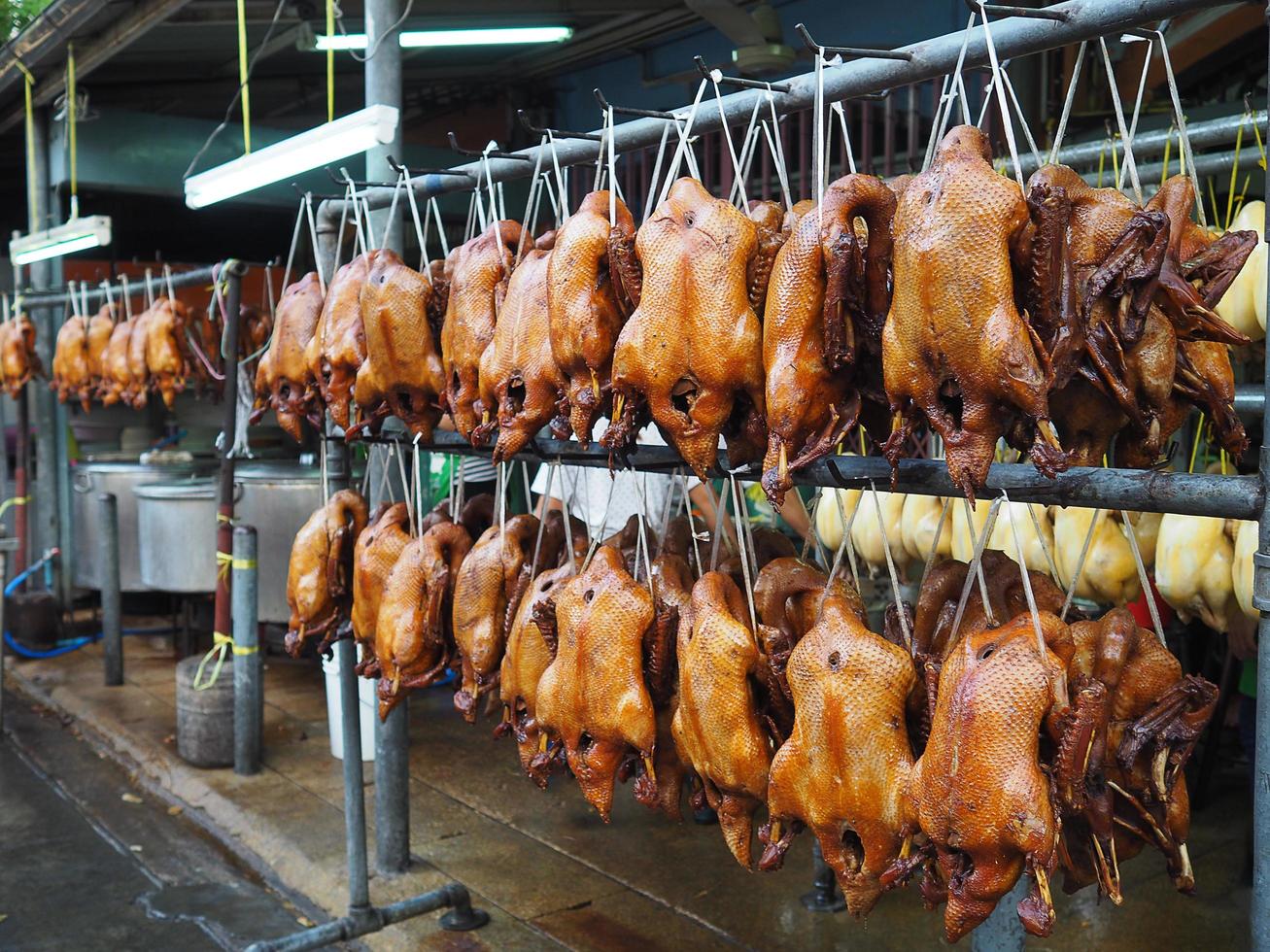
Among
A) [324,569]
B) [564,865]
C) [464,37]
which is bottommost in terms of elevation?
[564,865]

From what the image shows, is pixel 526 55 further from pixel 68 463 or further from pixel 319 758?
pixel 319 758

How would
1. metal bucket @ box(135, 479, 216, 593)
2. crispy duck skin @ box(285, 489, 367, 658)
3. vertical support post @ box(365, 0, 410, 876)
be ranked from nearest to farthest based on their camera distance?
crispy duck skin @ box(285, 489, 367, 658) → vertical support post @ box(365, 0, 410, 876) → metal bucket @ box(135, 479, 216, 593)

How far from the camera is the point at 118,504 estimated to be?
28.3 ft

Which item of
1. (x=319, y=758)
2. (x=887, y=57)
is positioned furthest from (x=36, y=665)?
(x=887, y=57)

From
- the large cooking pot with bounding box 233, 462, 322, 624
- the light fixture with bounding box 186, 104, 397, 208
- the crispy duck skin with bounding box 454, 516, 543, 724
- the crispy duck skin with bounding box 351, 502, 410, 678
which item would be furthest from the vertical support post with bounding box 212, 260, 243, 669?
the crispy duck skin with bounding box 454, 516, 543, 724

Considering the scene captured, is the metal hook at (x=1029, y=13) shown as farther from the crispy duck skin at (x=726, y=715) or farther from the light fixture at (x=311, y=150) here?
the light fixture at (x=311, y=150)

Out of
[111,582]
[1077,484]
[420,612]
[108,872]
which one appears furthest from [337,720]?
[1077,484]

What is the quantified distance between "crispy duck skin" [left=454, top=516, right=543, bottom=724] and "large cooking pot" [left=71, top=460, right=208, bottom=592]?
5.65m

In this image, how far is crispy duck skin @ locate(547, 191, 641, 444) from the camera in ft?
8.38

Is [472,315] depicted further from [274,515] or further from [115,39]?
[115,39]

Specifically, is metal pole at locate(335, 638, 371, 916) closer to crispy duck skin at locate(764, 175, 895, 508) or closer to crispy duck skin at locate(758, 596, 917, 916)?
crispy duck skin at locate(758, 596, 917, 916)

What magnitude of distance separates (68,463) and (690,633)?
359 inches

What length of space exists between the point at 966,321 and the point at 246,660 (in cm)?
493

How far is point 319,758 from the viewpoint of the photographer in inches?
251
